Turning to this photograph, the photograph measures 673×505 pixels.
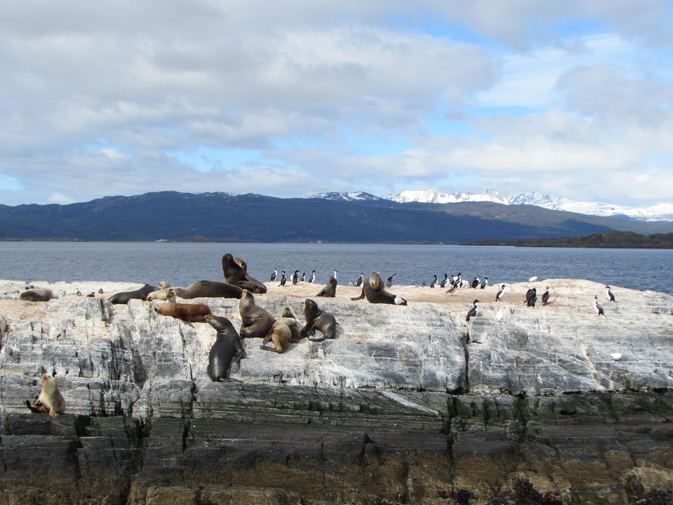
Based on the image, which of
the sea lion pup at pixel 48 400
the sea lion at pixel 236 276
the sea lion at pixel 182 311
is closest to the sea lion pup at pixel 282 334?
the sea lion at pixel 182 311

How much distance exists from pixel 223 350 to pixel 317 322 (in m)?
2.33

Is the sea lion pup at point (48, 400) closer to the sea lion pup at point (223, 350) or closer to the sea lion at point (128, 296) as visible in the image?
the sea lion pup at point (223, 350)

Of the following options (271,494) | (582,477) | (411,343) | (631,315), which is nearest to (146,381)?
(271,494)

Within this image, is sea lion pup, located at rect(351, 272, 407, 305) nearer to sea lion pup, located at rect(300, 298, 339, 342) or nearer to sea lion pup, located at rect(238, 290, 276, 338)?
sea lion pup, located at rect(300, 298, 339, 342)

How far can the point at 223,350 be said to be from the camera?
1140 centimetres

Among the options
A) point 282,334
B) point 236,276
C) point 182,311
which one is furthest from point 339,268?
point 282,334

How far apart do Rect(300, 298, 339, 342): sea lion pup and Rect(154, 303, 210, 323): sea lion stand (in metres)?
2.47

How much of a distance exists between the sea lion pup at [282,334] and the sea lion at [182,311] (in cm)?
178

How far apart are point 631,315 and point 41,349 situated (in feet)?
48.4

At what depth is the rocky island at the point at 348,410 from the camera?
9359 mm

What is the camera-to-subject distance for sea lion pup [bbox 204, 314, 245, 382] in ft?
36.3

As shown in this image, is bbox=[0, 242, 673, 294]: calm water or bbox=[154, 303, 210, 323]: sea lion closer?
bbox=[154, 303, 210, 323]: sea lion

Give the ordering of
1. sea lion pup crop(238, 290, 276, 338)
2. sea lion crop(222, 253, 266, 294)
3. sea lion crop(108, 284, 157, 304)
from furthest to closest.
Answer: sea lion crop(222, 253, 266, 294), sea lion crop(108, 284, 157, 304), sea lion pup crop(238, 290, 276, 338)

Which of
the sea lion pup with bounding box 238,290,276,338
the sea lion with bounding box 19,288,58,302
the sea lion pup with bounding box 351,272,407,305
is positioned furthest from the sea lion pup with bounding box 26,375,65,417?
the sea lion pup with bounding box 351,272,407,305
